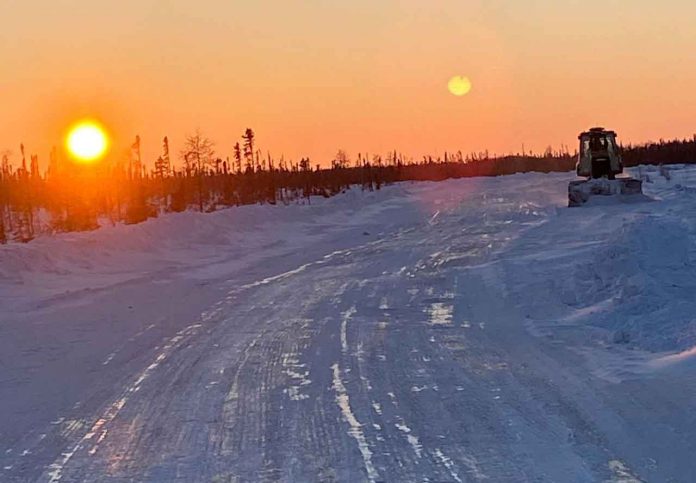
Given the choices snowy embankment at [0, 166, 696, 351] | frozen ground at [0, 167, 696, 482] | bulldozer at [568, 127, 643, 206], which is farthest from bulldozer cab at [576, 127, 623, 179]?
frozen ground at [0, 167, 696, 482]

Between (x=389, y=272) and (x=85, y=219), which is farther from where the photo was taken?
(x=85, y=219)

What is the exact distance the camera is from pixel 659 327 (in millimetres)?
9773

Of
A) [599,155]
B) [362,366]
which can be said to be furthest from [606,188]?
[362,366]

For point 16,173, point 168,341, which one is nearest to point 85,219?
point 16,173

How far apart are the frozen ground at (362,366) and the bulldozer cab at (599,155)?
581 inches

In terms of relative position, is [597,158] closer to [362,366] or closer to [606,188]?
[606,188]

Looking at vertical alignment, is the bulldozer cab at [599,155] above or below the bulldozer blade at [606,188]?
above

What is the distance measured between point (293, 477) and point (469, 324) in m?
6.07

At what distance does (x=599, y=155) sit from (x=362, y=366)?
1110 inches

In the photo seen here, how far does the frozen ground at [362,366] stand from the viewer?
19.2 feet

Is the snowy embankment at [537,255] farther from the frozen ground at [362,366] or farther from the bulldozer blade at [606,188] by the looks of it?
the bulldozer blade at [606,188]

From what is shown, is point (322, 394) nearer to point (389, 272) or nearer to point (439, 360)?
point (439, 360)

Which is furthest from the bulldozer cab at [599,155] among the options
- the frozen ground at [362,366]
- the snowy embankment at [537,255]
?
the frozen ground at [362,366]

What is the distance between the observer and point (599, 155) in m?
34.9
